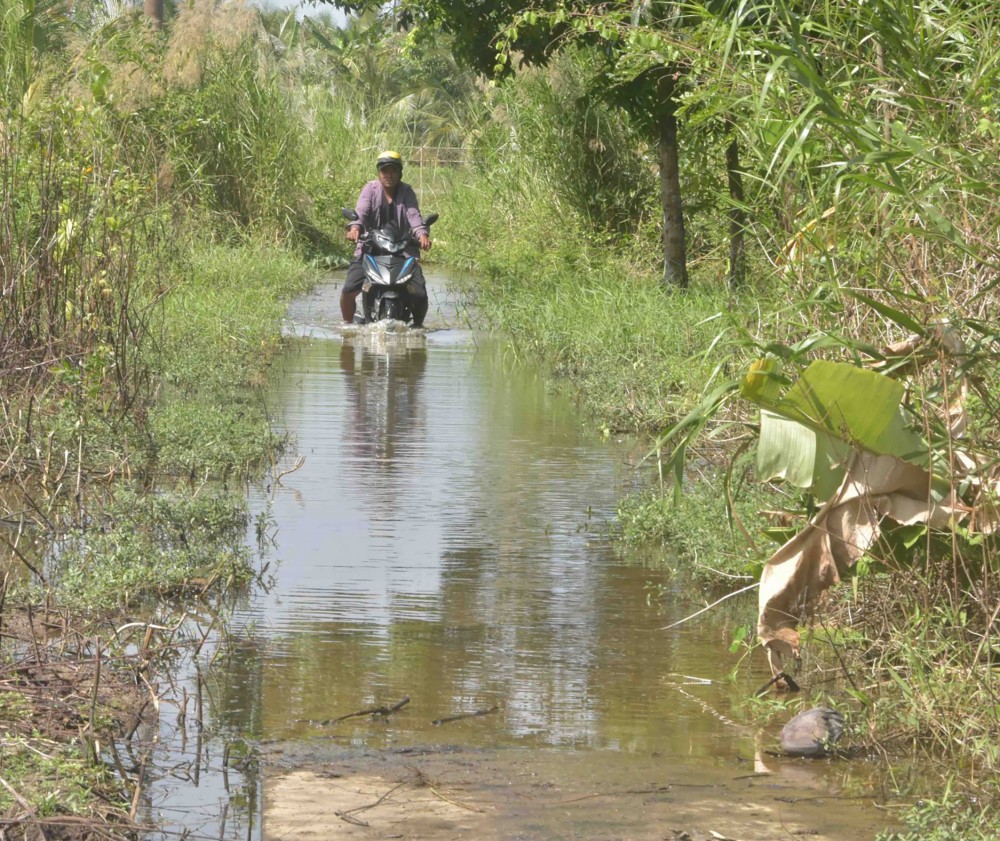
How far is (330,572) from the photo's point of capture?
6.66m

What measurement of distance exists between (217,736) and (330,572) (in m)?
1.97

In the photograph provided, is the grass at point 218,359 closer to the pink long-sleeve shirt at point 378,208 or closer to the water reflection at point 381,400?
the water reflection at point 381,400

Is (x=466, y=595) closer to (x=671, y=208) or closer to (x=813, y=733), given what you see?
(x=813, y=733)

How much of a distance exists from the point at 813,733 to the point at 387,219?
11.6 metres

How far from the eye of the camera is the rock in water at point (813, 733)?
4.64 meters

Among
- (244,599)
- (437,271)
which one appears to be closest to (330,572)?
(244,599)

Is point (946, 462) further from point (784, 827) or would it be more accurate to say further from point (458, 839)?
point (458, 839)

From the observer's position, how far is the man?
15406mm

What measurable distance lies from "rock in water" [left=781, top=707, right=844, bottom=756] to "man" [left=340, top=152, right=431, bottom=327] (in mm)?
10929

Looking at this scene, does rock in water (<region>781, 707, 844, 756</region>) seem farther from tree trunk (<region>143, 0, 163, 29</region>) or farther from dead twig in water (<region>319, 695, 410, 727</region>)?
tree trunk (<region>143, 0, 163, 29</region>)

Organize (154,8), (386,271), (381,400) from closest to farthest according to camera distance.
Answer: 1. (381,400)
2. (386,271)
3. (154,8)

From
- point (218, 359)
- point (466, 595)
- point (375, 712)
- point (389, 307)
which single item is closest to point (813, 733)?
point (375, 712)

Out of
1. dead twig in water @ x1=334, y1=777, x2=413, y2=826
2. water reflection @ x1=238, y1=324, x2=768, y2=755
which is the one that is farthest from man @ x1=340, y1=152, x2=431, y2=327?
dead twig in water @ x1=334, y1=777, x2=413, y2=826

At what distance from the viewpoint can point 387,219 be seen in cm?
1574
